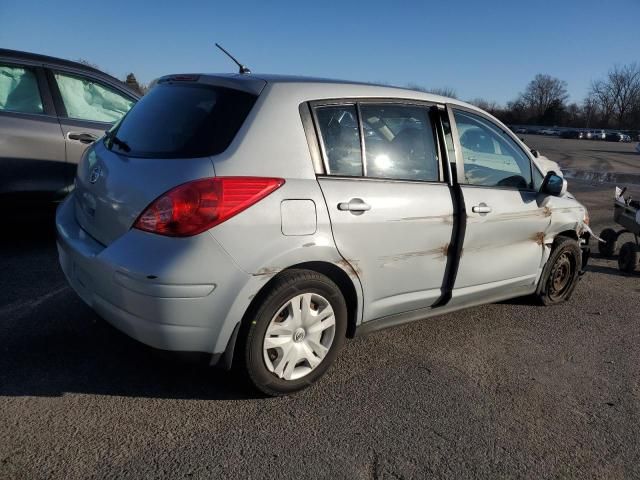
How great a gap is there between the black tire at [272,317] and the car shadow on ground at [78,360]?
0.13 metres

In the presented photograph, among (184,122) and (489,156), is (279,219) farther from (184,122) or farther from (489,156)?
(489,156)

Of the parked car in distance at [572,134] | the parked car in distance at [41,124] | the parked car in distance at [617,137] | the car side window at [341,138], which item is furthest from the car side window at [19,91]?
the parked car in distance at [572,134]

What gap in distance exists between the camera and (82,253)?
9.29 ft

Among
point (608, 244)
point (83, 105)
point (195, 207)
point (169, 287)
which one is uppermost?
point (83, 105)

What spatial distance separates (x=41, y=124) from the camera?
193 inches

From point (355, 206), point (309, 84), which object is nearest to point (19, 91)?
point (309, 84)

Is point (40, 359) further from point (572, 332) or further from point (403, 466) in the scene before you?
point (572, 332)

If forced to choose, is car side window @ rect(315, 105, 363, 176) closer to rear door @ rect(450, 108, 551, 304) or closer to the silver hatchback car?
the silver hatchback car

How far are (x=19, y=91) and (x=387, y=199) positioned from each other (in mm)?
3770

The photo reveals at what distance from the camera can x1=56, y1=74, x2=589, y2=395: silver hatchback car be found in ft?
8.31

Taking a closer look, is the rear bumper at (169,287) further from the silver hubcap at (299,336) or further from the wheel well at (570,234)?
the wheel well at (570,234)

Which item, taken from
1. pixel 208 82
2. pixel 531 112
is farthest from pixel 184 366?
pixel 531 112

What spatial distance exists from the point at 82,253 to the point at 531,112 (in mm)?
119823

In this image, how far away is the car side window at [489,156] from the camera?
12.2 feet
